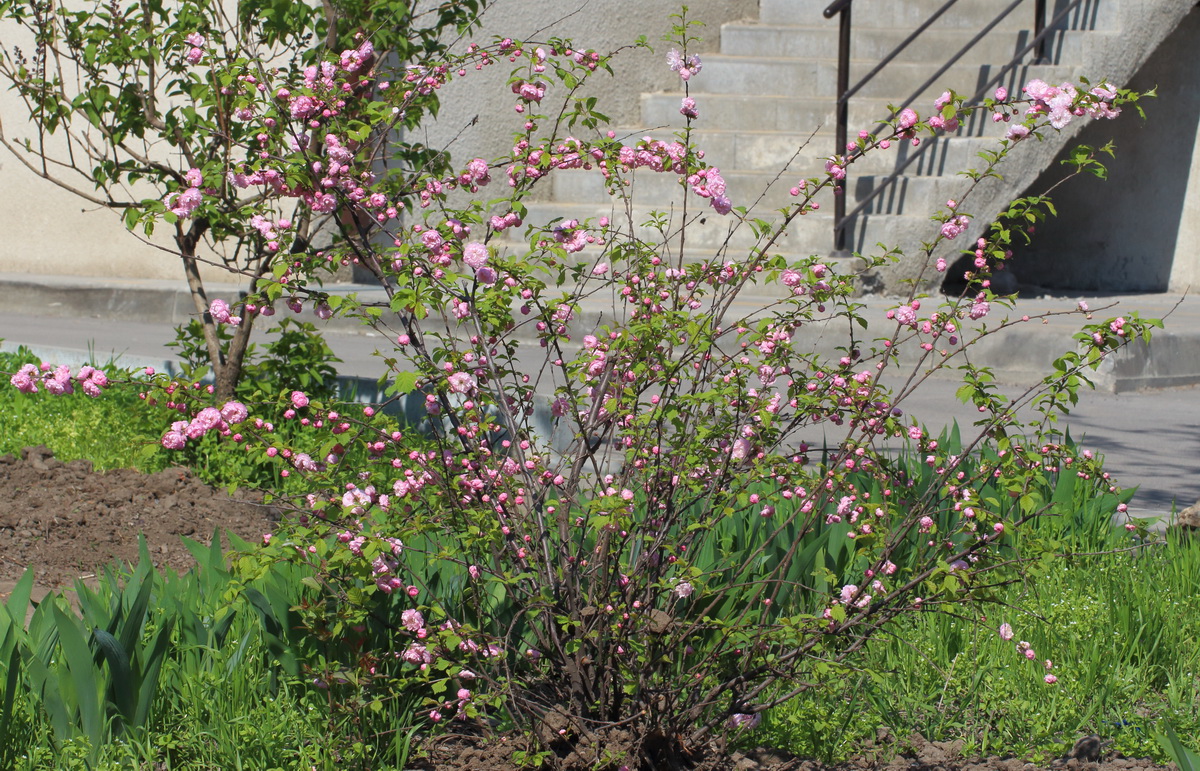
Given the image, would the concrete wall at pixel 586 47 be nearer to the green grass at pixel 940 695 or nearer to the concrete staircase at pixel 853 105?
the concrete staircase at pixel 853 105

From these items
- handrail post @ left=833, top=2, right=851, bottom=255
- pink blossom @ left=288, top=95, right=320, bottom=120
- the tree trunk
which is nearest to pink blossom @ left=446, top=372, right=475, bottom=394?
pink blossom @ left=288, top=95, right=320, bottom=120

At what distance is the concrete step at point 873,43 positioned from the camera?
39.6 ft

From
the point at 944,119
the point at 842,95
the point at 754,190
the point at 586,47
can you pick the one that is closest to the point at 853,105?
the point at 754,190

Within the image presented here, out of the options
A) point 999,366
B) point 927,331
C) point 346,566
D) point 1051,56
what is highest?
point 1051,56

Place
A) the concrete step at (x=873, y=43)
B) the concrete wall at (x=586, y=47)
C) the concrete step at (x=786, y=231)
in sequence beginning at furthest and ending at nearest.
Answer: the concrete wall at (x=586, y=47), the concrete step at (x=873, y=43), the concrete step at (x=786, y=231)

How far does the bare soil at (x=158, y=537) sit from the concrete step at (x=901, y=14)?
9965mm

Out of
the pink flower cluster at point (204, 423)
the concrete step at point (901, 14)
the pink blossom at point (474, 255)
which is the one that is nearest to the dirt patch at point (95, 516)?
the pink flower cluster at point (204, 423)

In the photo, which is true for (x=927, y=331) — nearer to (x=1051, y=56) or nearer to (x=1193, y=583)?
(x=1193, y=583)

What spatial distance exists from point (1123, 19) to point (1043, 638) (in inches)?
379

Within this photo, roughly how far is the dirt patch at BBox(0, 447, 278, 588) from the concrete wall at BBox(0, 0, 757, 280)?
8046 millimetres

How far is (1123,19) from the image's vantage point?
36.1 feet

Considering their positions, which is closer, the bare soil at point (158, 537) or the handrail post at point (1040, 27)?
the bare soil at point (158, 537)

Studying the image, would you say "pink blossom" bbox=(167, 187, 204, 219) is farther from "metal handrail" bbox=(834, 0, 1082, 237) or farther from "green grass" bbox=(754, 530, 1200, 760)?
"metal handrail" bbox=(834, 0, 1082, 237)

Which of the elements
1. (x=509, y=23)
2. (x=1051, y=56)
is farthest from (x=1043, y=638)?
(x=509, y=23)
